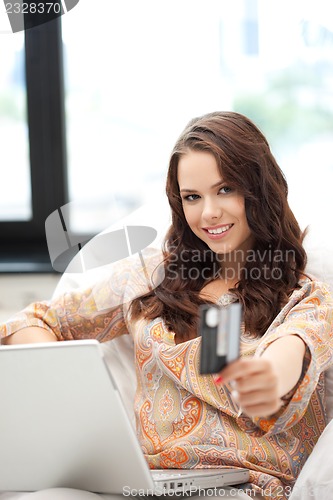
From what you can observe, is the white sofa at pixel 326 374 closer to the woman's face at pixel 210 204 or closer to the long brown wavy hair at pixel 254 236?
the long brown wavy hair at pixel 254 236

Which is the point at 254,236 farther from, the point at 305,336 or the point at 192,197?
the point at 305,336

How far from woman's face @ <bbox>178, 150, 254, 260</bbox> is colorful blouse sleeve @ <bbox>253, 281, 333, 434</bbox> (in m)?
0.17

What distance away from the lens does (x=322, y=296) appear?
1407mm

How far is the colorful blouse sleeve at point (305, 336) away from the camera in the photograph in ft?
4.02

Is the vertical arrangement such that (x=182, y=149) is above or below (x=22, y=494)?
above

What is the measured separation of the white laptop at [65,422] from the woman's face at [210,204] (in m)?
0.50

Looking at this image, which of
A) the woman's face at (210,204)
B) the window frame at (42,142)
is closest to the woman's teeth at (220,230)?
the woman's face at (210,204)

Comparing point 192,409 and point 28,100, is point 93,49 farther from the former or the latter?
point 192,409

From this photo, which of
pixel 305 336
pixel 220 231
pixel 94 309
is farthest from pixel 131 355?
pixel 305 336

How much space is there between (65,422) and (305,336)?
433mm

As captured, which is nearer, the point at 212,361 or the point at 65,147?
the point at 212,361

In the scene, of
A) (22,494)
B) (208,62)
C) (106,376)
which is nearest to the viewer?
(106,376)

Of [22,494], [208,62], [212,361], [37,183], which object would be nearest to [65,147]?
[37,183]

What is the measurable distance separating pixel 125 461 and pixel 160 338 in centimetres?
41
